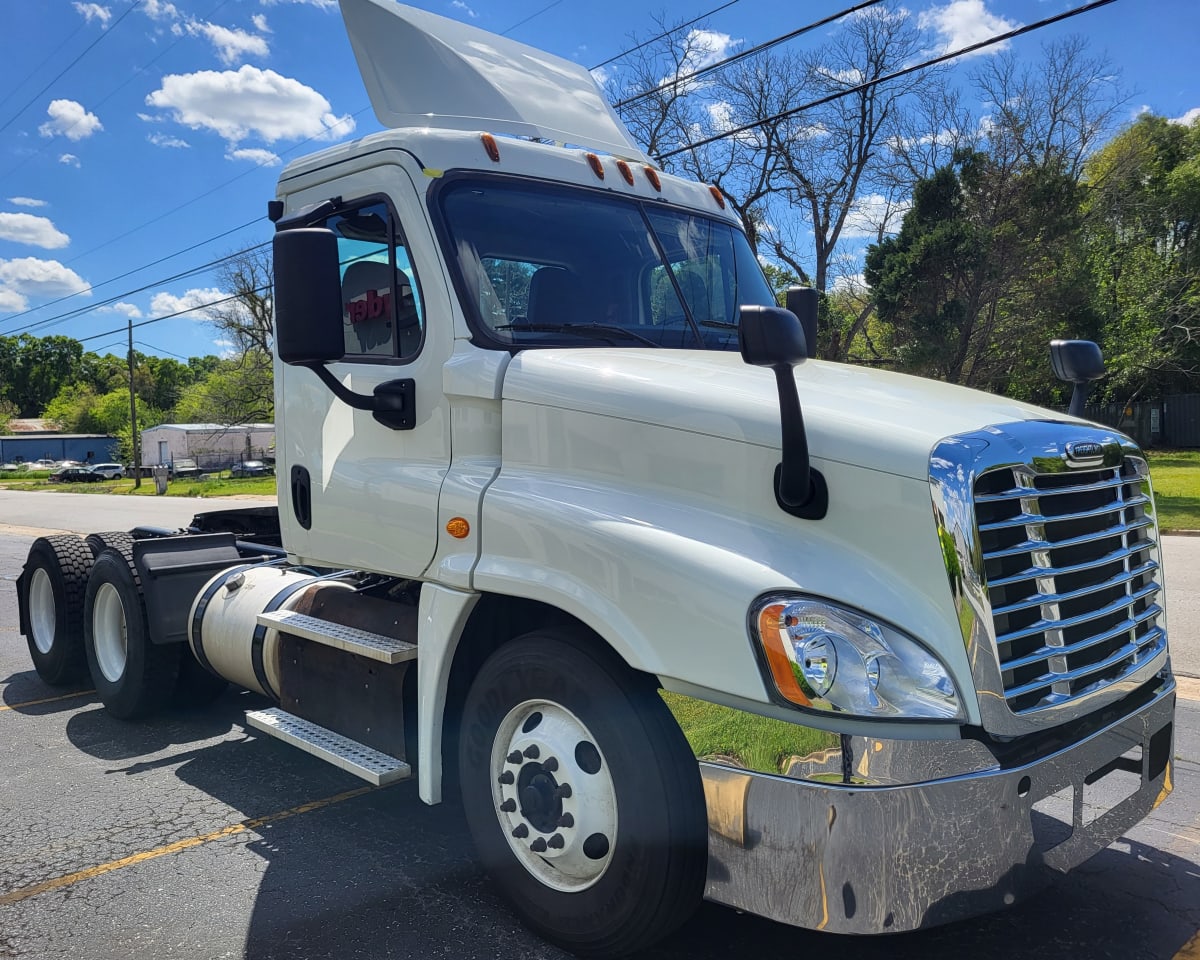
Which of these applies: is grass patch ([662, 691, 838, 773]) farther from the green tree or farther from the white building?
the white building

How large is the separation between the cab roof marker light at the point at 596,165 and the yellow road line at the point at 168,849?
3.03m

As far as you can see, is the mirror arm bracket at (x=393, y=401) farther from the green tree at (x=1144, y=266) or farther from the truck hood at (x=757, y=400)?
the green tree at (x=1144, y=266)

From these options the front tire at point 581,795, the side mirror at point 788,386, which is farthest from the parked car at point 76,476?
the side mirror at point 788,386

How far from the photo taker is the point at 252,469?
56.6m

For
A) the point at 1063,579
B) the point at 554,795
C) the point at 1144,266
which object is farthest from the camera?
the point at 1144,266

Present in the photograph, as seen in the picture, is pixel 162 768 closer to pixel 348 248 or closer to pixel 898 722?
pixel 348 248

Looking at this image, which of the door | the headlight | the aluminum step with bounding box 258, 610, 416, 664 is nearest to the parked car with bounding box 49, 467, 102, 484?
the aluminum step with bounding box 258, 610, 416, 664

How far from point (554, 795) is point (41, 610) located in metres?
5.35

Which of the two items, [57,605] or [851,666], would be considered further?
[57,605]

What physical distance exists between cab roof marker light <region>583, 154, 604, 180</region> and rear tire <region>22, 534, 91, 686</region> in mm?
4496

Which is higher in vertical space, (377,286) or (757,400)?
(377,286)

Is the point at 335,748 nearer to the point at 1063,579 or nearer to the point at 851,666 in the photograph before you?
the point at 851,666

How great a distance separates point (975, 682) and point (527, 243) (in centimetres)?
224

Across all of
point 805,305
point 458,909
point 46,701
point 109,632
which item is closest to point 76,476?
point 46,701
